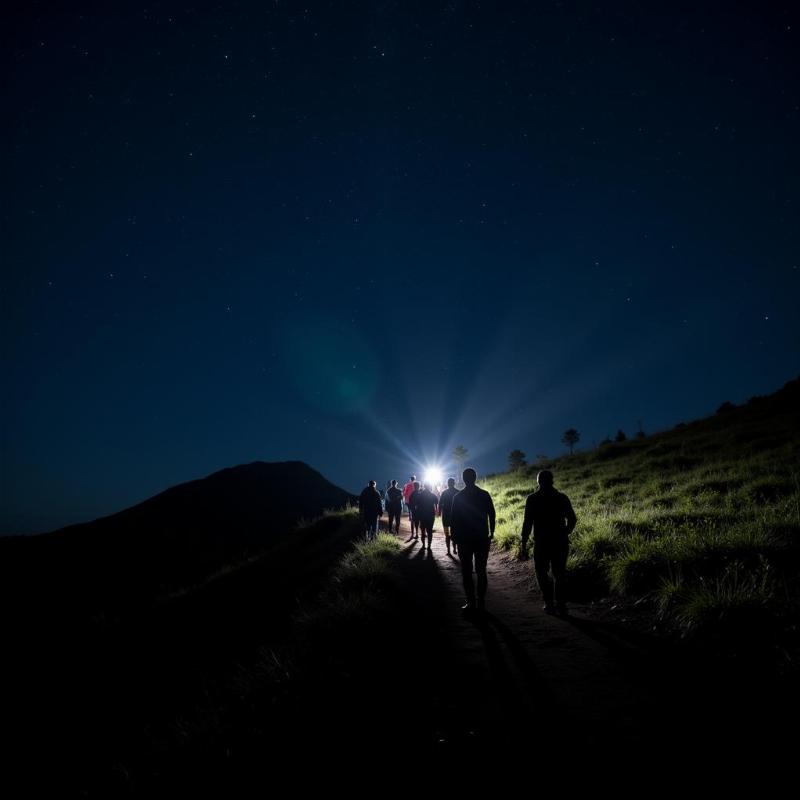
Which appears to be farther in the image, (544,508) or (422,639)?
(544,508)

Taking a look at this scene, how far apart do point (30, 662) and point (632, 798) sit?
19485 mm

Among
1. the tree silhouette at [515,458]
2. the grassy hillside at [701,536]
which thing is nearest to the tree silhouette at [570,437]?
the tree silhouette at [515,458]

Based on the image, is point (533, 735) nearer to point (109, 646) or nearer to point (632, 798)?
point (632, 798)

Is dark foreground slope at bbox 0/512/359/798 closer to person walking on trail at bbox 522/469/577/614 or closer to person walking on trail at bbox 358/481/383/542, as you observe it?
person walking on trail at bbox 358/481/383/542

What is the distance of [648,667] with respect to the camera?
4695 mm

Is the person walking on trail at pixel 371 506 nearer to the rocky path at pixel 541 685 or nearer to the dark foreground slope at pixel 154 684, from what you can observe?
the dark foreground slope at pixel 154 684

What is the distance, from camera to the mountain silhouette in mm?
38812

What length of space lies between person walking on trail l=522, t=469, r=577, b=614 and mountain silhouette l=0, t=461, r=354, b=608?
24071mm

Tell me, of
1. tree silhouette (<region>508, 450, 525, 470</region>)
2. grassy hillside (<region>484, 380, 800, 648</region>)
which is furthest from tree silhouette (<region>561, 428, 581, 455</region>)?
grassy hillside (<region>484, 380, 800, 648</region>)

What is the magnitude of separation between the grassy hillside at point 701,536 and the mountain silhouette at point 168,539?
23.7 m

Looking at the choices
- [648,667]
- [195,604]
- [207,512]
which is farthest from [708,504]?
[207,512]

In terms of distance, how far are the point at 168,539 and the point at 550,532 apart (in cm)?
6820

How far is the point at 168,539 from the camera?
200ft

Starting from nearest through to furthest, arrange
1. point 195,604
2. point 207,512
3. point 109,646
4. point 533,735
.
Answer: point 533,735 < point 109,646 < point 195,604 < point 207,512
